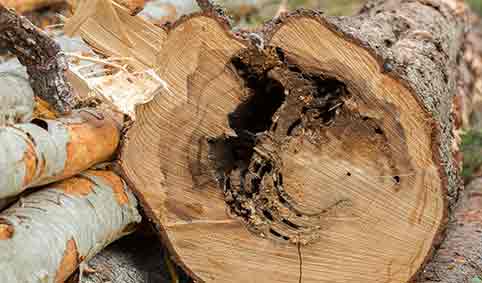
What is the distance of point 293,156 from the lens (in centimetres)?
266

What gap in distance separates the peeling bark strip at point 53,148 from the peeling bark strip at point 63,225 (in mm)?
71

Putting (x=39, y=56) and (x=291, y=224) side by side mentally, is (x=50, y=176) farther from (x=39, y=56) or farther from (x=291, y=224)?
(x=291, y=224)

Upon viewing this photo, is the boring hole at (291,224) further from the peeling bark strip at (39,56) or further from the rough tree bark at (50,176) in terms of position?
the peeling bark strip at (39,56)

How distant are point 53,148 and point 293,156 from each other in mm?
849

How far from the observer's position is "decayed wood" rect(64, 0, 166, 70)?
2.69m

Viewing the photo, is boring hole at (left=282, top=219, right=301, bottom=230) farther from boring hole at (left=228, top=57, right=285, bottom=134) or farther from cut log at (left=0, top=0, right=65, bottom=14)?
cut log at (left=0, top=0, right=65, bottom=14)

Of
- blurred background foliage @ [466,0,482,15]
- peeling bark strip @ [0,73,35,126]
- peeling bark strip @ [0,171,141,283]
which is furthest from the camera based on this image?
blurred background foliage @ [466,0,482,15]

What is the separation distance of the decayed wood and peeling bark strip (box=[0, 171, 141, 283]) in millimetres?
461

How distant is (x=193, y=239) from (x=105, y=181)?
0.41 meters

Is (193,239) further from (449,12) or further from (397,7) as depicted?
(449,12)

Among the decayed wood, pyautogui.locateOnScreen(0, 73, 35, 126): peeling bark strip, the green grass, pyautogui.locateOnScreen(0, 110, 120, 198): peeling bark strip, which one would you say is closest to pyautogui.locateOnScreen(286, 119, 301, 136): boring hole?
the decayed wood

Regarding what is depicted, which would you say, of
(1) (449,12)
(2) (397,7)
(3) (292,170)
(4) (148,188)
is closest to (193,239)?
(4) (148,188)

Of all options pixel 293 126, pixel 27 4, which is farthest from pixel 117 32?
pixel 27 4

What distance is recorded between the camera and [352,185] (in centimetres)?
262
